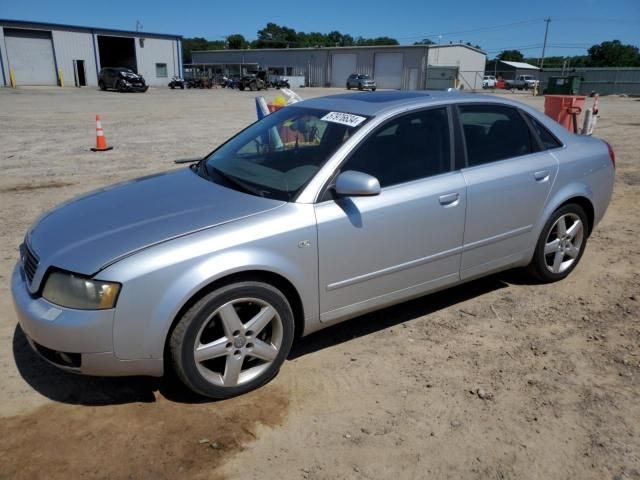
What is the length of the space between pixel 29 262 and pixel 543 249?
3.77 meters

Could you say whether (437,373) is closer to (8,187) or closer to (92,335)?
(92,335)

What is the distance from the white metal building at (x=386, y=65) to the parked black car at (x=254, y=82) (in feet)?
57.1

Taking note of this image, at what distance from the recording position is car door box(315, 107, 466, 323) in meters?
3.14

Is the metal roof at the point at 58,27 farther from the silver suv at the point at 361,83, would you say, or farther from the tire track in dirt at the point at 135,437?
the tire track in dirt at the point at 135,437

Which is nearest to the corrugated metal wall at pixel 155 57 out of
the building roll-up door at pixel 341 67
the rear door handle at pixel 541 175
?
the building roll-up door at pixel 341 67

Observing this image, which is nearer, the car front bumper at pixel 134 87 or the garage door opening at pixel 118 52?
the car front bumper at pixel 134 87

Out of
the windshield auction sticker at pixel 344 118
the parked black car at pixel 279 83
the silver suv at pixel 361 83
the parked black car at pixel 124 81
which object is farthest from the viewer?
the parked black car at pixel 279 83

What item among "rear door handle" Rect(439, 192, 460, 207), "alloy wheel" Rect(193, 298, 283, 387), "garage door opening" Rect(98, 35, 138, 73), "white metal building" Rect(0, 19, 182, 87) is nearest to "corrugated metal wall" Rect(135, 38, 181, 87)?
"white metal building" Rect(0, 19, 182, 87)

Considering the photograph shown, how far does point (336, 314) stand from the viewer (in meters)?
3.27

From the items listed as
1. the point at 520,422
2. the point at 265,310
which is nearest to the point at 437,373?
the point at 520,422

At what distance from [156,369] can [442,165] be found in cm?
229

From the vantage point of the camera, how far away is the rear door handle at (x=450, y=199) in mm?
3500

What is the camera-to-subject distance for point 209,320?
275 cm

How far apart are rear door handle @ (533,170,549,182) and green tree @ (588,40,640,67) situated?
105316mm
